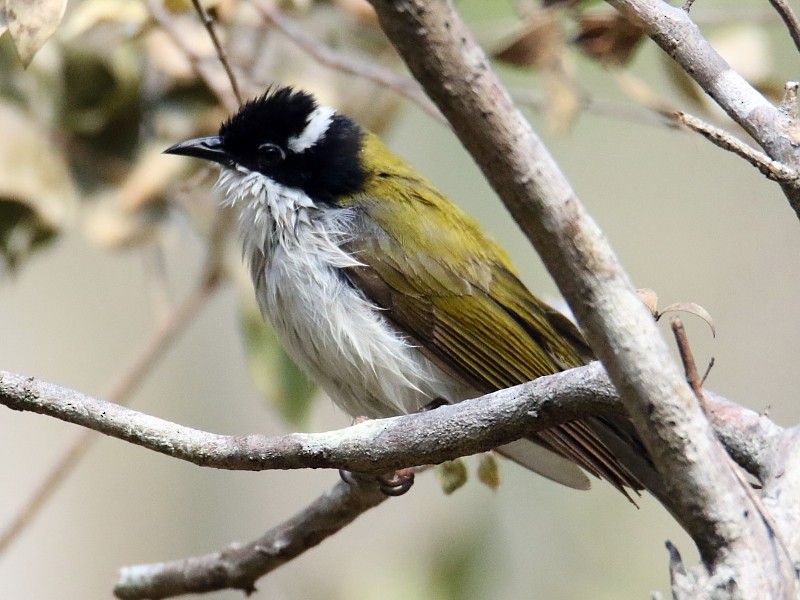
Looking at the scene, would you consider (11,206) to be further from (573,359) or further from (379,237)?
(573,359)

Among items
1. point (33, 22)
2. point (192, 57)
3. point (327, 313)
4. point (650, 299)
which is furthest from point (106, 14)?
point (650, 299)

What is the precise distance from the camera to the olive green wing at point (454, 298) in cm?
270

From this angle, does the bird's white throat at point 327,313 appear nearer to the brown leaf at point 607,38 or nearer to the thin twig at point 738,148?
the brown leaf at point 607,38

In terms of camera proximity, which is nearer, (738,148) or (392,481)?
(738,148)

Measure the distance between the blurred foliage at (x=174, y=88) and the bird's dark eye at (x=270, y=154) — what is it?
9.3 inches

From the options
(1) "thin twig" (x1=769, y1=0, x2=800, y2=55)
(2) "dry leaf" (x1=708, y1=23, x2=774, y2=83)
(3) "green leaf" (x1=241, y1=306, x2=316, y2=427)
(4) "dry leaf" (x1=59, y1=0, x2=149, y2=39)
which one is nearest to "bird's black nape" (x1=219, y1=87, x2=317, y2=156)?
(4) "dry leaf" (x1=59, y1=0, x2=149, y2=39)

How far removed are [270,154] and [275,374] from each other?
0.71 metres

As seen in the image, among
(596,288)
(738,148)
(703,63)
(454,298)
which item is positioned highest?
(454,298)

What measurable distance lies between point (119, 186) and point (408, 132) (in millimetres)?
3027

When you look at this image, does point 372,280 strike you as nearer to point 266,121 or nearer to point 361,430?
point 266,121

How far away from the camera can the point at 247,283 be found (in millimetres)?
3275

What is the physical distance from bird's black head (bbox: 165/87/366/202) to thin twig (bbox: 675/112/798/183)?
4.58 feet

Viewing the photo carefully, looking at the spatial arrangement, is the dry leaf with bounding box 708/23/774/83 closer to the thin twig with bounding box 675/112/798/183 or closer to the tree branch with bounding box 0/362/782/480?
the thin twig with bounding box 675/112/798/183

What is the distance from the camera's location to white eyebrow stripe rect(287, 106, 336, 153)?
2.96 meters
